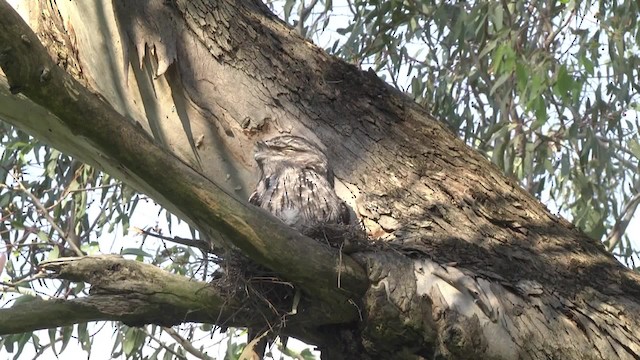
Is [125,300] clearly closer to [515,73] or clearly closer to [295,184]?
[295,184]

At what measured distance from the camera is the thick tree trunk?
183 cm

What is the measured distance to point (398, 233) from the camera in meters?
2.14

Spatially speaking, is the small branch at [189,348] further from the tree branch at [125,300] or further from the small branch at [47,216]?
the tree branch at [125,300]

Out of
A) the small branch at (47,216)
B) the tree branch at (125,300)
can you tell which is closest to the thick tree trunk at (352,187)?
the tree branch at (125,300)

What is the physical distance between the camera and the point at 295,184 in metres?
2.33

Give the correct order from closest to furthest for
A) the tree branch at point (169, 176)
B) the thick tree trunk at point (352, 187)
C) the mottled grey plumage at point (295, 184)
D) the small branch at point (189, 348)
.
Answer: the tree branch at point (169, 176) → the thick tree trunk at point (352, 187) → the mottled grey plumage at point (295, 184) → the small branch at point (189, 348)

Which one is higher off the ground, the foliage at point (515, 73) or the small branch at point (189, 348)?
the foliage at point (515, 73)

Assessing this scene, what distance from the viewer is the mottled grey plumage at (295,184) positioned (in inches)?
88.0

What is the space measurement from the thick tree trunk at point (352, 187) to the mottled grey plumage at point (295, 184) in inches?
1.9

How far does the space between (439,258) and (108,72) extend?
3.41 ft

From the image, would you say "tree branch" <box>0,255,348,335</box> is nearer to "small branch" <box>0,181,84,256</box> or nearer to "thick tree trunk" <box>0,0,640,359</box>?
"thick tree trunk" <box>0,0,640,359</box>

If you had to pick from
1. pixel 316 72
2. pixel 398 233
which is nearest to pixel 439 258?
pixel 398 233

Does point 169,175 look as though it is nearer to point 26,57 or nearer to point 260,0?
point 26,57

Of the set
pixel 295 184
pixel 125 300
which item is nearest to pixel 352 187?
pixel 295 184
